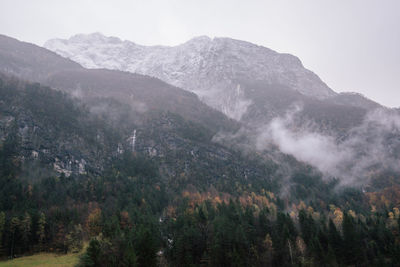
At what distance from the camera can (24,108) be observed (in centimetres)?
17775

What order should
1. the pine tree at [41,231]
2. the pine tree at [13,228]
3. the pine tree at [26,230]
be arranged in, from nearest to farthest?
the pine tree at [13,228] → the pine tree at [26,230] → the pine tree at [41,231]

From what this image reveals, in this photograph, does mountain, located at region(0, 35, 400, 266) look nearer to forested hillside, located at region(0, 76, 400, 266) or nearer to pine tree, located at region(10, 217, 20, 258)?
pine tree, located at region(10, 217, 20, 258)

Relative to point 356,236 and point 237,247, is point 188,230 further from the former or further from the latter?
point 356,236

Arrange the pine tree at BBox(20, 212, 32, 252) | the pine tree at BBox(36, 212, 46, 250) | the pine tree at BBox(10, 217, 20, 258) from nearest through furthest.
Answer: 1. the pine tree at BBox(10, 217, 20, 258)
2. the pine tree at BBox(20, 212, 32, 252)
3. the pine tree at BBox(36, 212, 46, 250)

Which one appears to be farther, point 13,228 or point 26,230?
point 26,230

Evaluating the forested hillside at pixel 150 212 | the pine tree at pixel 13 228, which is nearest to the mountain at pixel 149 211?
the pine tree at pixel 13 228

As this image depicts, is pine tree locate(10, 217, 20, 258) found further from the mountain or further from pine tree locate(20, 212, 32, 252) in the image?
pine tree locate(20, 212, 32, 252)

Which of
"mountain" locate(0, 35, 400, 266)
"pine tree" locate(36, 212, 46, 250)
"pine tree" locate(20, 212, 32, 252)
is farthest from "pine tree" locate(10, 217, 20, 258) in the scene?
"pine tree" locate(36, 212, 46, 250)

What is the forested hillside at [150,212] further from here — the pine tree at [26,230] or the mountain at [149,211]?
the mountain at [149,211]

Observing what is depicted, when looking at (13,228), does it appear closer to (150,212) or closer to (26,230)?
(26,230)

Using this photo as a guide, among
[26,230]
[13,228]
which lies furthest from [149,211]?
[13,228]

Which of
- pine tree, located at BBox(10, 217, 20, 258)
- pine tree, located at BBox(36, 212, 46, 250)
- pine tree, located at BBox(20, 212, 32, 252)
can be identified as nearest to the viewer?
pine tree, located at BBox(10, 217, 20, 258)

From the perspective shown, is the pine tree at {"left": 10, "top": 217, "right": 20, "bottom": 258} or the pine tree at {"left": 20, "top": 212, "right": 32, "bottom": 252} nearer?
the pine tree at {"left": 10, "top": 217, "right": 20, "bottom": 258}

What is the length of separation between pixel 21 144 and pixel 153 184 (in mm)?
76994
